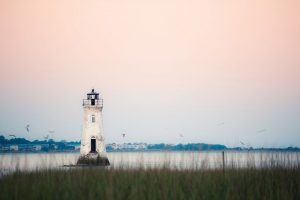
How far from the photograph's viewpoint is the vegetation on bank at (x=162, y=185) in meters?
6.99

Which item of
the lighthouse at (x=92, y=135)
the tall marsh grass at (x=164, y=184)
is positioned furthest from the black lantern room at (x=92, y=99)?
the tall marsh grass at (x=164, y=184)

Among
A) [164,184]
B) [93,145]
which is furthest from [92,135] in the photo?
[164,184]

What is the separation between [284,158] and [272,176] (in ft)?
5.23

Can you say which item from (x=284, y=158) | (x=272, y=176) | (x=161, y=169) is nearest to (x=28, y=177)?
(x=161, y=169)

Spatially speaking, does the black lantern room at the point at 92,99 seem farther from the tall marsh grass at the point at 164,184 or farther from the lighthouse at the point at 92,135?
the tall marsh grass at the point at 164,184

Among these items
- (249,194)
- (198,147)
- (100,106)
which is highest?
(100,106)

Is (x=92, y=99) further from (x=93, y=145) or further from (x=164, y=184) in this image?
(x=164, y=184)

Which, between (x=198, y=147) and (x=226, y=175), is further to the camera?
(x=198, y=147)

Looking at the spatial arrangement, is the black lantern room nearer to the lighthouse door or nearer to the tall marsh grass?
the lighthouse door

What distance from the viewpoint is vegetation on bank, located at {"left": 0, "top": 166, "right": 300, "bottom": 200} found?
275 inches

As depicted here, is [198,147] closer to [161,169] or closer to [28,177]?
[161,169]

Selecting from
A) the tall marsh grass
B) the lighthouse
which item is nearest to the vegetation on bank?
the tall marsh grass

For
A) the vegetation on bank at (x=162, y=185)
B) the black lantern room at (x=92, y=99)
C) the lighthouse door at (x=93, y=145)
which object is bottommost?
the vegetation on bank at (x=162, y=185)

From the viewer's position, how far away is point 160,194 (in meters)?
6.76
